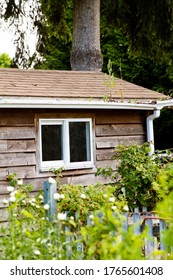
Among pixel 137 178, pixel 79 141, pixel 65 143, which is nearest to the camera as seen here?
pixel 137 178

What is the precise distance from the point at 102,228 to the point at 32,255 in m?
1.23

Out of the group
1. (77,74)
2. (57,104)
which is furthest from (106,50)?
(57,104)

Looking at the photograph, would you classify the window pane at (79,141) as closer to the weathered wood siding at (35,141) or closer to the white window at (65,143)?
the white window at (65,143)

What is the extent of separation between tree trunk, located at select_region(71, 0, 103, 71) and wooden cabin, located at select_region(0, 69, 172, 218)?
3.84m

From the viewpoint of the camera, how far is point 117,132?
10789mm

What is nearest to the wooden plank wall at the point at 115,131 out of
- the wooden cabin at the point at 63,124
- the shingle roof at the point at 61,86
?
the wooden cabin at the point at 63,124

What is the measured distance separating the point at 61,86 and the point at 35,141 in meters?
2.04

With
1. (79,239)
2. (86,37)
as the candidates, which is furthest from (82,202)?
(86,37)

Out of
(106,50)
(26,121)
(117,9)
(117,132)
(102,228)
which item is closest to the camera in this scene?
(102,228)

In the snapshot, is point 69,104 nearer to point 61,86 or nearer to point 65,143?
point 65,143

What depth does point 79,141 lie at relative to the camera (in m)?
10.1

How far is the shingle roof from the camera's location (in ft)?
32.4

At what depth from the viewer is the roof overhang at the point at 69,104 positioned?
8789mm
